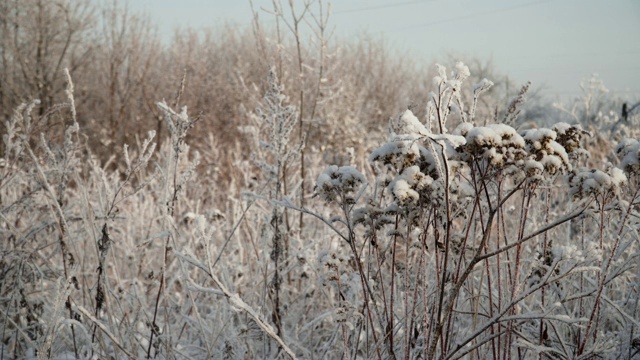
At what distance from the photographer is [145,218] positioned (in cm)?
458

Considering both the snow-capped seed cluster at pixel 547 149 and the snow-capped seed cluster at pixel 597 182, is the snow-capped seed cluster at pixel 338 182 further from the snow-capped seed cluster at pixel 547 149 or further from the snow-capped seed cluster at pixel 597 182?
the snow-capped seed cluster at pixel 597 182

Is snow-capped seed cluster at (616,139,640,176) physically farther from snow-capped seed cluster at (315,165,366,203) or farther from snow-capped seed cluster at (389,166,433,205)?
snow-capped seed cluster at (315,165,366,203)

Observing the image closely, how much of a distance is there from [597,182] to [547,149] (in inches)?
12.4

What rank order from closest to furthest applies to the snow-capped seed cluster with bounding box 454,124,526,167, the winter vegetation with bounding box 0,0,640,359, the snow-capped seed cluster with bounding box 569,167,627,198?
the snow-capped seed cluster with bounding box 454,124,526,167 → the winter vegetation with bounding box 0,0,640,359 → the snow-capped seed cluster with bounding box 569,167,627,198

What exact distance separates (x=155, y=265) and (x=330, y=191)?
10.2 feet

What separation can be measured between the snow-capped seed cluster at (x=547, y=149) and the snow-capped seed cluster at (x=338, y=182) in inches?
16.9

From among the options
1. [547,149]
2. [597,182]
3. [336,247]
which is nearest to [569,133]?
[597,182]

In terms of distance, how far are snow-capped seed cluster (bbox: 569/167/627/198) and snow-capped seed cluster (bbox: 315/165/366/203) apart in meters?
0.66

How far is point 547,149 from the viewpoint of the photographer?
1.32 m

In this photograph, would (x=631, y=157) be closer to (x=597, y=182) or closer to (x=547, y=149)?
(x=597, y=182)

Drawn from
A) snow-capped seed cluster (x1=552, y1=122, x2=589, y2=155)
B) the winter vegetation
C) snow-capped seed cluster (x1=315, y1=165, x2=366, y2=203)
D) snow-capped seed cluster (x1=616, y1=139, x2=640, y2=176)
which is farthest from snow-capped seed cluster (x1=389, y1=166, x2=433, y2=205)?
snow-capped seed cluster (x1=616, y1=139, x2=640, y2=176)

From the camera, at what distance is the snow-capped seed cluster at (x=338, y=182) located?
4.71 feet

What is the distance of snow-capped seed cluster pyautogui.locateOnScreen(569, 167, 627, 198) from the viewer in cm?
149

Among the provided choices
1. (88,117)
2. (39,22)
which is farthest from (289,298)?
(88,117)
